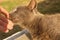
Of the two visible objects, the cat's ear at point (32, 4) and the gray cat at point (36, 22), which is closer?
the cat's ear at point (32, 4)

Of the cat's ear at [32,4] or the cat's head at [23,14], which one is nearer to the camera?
the cat's ear at [32,4]

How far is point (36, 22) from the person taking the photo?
6.10 metres

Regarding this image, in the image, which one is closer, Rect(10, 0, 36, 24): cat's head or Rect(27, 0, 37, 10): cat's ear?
Rect(27, 0, 37, 10): cat's ear

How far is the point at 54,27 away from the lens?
586 centimetres

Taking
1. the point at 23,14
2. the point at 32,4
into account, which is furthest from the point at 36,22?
the point at 32,4

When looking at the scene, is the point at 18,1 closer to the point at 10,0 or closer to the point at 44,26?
the point at 10,0

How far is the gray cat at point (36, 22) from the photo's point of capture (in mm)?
5758

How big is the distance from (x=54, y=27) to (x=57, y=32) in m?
0.16

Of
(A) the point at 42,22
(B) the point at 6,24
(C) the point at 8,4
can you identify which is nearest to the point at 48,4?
(C) the point at 8,4

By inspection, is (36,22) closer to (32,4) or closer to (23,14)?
(23,14)

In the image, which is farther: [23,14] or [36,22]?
[36,22]

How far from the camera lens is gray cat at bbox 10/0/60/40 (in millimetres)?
5758

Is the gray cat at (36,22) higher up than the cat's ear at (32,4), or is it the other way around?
the cat's ear at (32,4)

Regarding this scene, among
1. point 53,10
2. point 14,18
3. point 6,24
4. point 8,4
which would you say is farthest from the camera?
point 8,4
